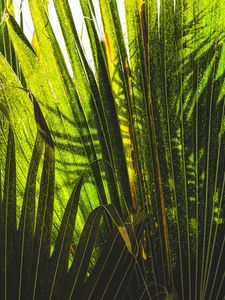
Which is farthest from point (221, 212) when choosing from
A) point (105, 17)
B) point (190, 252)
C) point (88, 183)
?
point (105, 17)

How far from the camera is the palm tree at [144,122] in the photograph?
2.75ft

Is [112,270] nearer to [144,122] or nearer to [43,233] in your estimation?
[43,233]

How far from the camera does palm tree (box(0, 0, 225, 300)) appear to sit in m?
0.84

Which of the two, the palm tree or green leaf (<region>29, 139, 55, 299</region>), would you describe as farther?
the palm tree

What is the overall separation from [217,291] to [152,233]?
130 millimetres

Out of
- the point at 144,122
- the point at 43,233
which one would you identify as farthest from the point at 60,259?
the point at 144,122

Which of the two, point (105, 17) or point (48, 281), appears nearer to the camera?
point (48, 281)

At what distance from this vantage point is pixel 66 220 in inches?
28.1

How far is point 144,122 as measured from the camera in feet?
2.86

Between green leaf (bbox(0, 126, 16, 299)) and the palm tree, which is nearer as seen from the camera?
green leaf (bbox(0, 126, 16, 299))

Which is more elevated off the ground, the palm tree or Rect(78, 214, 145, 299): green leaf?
the palm tree

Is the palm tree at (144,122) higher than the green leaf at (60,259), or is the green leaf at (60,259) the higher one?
the palm tree at (144,122)

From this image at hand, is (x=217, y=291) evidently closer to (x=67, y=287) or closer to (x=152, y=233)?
(x=152, y=233)

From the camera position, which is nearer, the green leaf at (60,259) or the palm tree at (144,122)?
the green leaf at (60,259)
